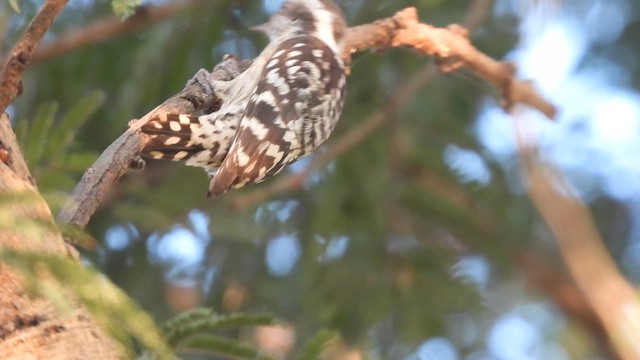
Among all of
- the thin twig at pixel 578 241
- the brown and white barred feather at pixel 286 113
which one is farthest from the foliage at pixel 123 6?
the thin twig at pixel 578 241

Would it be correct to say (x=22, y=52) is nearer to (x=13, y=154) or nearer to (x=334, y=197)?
(x=13, y=154)

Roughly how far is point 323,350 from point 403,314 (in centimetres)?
200

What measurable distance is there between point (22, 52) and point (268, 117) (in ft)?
3.80

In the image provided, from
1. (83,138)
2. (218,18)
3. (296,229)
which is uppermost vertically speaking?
(218,18)

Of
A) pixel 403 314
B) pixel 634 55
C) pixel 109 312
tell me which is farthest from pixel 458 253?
pixel 109 312

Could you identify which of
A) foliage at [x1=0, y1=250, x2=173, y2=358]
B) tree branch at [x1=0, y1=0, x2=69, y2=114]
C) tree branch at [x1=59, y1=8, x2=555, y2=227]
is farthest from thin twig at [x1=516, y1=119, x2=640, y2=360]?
foliage at [x1=0, y1=250, x2=173, y2=358]

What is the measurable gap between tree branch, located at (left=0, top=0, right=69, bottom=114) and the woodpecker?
571 mm

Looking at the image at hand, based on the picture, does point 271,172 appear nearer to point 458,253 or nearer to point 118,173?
point 118,173

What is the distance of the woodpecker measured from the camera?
257cm

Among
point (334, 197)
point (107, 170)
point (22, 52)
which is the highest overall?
point (22, 52)

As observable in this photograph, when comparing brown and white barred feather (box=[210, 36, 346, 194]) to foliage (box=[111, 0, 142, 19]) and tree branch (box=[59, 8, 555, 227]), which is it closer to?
tree branch (box=[59, 8, 555, 227])

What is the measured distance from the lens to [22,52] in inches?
68.9

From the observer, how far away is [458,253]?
15.0ft

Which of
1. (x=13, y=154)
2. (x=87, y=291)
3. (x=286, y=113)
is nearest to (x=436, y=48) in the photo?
(x=286, y=113)
